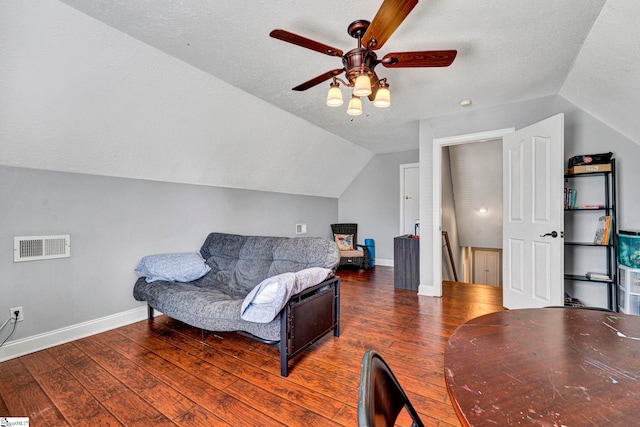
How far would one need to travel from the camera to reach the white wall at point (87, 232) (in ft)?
7.29

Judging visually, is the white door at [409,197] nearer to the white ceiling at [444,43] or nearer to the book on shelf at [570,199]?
the white ceiling at [444,43]

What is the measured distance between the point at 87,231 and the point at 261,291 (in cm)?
194

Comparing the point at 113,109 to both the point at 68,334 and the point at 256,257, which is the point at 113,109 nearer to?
the point at 256,257

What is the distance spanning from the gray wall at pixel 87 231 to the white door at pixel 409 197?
3.66 m

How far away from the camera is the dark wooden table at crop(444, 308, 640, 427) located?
62cm

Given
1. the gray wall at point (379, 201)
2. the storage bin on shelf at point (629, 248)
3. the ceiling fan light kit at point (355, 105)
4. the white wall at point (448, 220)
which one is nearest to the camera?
the ceiling fan light kit at point (355, 105)

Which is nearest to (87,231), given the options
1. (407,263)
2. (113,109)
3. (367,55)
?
(113,109)

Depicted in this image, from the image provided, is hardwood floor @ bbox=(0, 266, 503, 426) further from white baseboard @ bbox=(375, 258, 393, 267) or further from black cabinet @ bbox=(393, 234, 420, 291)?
white baseboard @ bbox=(375, 258, 393, 267)

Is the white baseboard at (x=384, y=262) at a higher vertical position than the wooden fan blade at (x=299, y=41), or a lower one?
lower

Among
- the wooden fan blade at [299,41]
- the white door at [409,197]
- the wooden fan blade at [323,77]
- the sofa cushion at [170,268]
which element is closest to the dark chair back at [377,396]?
the wooden fan blade at [299,41]

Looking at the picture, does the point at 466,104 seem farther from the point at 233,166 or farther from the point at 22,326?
the point at 22,326

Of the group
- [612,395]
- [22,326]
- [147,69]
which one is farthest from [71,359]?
[612,395]

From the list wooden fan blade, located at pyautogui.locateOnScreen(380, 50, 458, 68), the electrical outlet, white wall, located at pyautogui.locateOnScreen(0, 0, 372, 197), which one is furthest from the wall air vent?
wooden fan blade, located at pyautogui.locateOnScreen(380, 50, 458, 68)

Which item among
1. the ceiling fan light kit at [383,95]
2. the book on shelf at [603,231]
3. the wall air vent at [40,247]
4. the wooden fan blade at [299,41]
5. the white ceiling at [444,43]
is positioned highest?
the white ceiling at [444,43]
